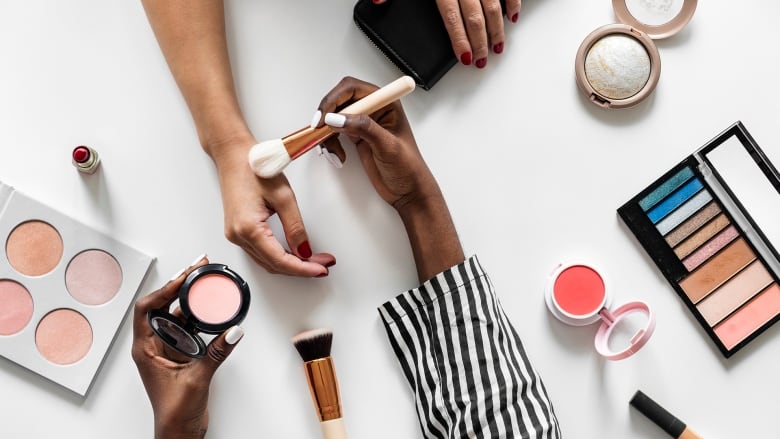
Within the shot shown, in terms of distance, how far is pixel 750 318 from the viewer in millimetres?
995

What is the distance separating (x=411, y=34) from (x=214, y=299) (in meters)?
0.42

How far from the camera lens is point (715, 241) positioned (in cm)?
100

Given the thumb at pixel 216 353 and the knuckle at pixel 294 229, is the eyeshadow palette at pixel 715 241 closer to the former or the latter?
the knuckle at pixel 294 229

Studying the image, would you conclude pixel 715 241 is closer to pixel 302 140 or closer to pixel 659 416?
pixel 659 416

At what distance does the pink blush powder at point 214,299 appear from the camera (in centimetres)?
85

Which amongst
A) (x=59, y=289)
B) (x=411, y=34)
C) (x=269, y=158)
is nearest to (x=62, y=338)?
(x=59, y=289)

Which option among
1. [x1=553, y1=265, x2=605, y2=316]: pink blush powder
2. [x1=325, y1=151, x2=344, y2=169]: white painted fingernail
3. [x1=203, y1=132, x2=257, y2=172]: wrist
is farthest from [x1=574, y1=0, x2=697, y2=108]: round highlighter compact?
[x1=203, y1=132, x2=257, y2=172]: wrist

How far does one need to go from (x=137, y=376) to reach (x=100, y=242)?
18cm

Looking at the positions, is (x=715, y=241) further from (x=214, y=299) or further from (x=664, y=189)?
(x=214, y=299)

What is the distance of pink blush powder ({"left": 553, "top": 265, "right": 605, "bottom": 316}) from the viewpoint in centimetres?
99

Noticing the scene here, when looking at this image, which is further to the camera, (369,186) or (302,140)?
(369,186)

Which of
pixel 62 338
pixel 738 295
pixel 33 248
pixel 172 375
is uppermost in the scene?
pixel 33 248

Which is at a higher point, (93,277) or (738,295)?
(93,277)

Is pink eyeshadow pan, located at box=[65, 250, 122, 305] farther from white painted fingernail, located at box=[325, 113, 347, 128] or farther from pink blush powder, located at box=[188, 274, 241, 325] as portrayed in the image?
white painted fingernail, located at box=[325, 113, 347, 128]
